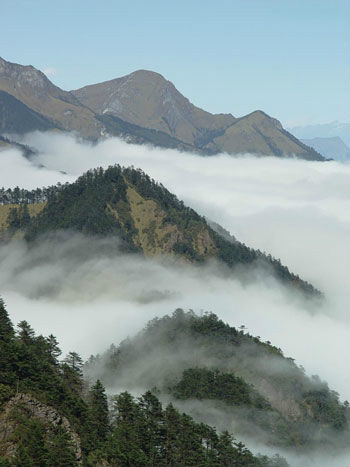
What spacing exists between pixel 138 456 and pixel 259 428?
85.1 m

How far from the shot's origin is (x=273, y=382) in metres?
193

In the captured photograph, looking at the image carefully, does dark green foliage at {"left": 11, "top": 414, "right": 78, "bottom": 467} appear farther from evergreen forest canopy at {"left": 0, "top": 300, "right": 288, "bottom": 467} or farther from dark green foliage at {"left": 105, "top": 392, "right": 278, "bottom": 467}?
dark green foliage at {"left": 105, "top": 392, "right": 278, "bottom": 467}

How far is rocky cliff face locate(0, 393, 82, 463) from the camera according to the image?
244 feet

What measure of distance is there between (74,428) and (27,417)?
12297mm

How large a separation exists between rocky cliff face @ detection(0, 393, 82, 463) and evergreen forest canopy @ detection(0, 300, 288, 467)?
13 centimetres

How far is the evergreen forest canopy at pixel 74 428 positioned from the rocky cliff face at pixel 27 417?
0.13 meters

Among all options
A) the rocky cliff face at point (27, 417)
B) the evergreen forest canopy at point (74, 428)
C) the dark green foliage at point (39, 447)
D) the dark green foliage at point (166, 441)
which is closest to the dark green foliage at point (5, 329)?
the evergreen forest canopy at point (74, 428)

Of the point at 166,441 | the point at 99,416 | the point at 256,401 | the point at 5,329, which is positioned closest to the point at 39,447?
the point at 99,416

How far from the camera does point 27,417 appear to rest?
8019 centimetres

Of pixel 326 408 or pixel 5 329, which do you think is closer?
pixel 5 329

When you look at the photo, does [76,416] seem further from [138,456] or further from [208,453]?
[208,453]

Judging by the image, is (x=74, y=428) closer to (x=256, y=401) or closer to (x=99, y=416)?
(x=99, y=416)

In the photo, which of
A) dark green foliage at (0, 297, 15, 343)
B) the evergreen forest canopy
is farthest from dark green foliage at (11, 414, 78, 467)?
dark green foliage at (0, 297, 15, 343)

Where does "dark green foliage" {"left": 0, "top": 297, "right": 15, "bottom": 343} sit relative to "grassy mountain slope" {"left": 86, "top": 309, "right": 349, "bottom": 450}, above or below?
above
